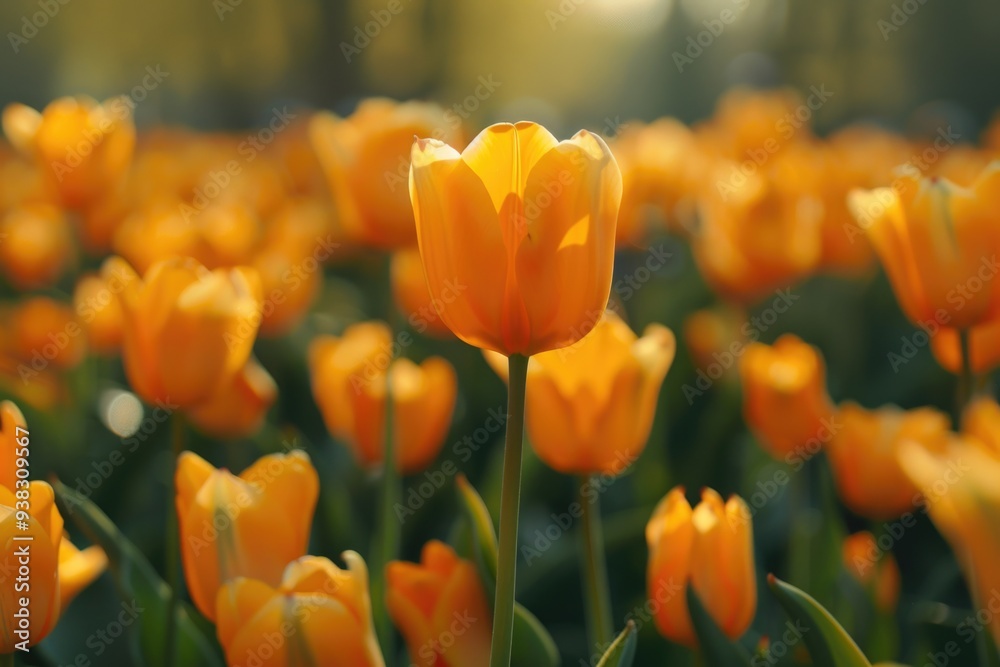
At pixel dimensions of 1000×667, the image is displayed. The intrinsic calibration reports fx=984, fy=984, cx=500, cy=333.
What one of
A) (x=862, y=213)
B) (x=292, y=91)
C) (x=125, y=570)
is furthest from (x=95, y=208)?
(x=292, y=91)

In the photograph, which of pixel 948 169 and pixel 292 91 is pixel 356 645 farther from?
pixel 292 91

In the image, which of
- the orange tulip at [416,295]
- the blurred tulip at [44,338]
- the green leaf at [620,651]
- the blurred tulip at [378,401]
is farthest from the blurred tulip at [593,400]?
the blurred tulip at [44,338]

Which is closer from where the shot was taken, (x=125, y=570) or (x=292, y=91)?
(x=125, y=570)

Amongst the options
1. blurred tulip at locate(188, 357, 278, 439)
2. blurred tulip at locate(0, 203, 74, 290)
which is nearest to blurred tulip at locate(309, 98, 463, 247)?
blurred tulip at locate(188, 357, 278, 439)

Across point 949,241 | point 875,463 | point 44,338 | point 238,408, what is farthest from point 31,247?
point 949,241

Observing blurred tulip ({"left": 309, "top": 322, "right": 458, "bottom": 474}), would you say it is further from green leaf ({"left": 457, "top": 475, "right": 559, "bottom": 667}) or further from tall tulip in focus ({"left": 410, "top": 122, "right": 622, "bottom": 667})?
tall tulip in focus ({"left": 410, "top": 122, "right": 622, "bottom": 667})

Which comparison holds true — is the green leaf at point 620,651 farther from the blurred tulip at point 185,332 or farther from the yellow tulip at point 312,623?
the blurred tulip at point 185,332

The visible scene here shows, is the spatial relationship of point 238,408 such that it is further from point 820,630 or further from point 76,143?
point 820,630
